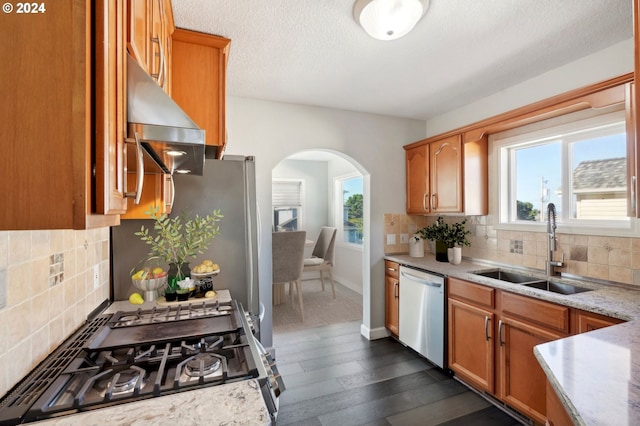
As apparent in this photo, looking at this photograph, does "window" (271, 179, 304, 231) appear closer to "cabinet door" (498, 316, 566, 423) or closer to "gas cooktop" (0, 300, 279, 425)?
"cabinet door" (498, 316, 566, 423)

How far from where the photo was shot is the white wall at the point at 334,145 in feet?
9.18

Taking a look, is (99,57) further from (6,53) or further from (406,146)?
(406,146)

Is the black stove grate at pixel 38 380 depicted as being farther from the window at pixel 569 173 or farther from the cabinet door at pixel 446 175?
the window at pixel 569 173

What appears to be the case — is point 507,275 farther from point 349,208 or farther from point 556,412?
point 349,208

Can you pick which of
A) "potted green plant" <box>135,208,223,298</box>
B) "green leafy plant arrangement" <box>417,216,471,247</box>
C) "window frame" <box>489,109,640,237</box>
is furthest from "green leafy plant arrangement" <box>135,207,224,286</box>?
"window frame" <box>489,109,640,237</box>

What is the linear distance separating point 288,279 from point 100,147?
3.50 metres

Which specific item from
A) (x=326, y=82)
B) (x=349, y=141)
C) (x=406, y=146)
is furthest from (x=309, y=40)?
(x=406, y=146)

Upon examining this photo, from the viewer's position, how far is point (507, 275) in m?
2.54

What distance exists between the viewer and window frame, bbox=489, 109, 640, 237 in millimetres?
1987

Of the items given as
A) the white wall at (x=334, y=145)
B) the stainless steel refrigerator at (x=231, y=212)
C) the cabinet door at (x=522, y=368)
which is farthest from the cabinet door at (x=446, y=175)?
the stainless steel refrigerator at (x=231, y=212)

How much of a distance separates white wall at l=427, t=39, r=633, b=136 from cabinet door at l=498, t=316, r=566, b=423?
1.71 metres

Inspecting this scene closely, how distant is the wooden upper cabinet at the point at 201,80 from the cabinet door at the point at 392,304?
7.37ft

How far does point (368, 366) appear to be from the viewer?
2.66 meters

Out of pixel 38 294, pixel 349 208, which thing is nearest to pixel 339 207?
pixel 349 208
